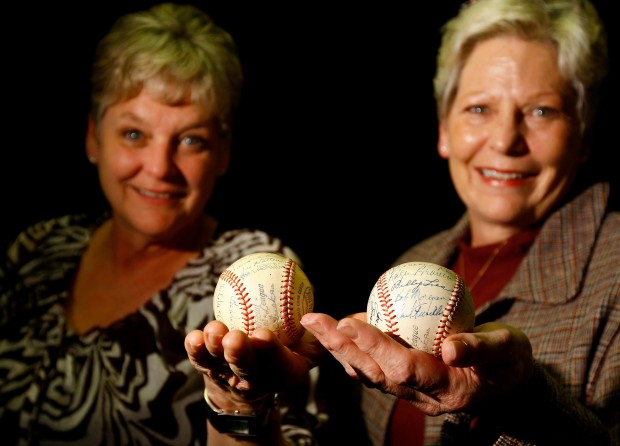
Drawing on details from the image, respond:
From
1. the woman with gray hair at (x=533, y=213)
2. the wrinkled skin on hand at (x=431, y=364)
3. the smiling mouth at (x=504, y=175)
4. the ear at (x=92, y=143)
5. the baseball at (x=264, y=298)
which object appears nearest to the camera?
the wrinkled skin on hand at (x=431, y=364)

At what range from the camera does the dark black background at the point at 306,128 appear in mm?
2932

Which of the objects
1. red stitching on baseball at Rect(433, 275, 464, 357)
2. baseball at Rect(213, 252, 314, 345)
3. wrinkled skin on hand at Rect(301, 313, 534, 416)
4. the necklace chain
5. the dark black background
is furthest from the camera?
the dark black background

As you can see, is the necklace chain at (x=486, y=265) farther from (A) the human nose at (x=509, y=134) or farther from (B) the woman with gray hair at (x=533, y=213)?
(A) the human nose at (x=509, y=134)

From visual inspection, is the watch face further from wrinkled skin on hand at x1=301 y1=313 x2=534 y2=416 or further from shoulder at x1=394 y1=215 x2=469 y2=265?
shoulder at x1=394 y1=215 x2=469 y2=265

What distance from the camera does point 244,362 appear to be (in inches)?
49.5

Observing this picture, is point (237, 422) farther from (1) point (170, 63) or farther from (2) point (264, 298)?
(1) point (170, 63)

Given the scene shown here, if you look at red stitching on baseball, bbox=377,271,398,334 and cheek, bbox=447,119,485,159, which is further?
cheek, bbox=447,119,485,159

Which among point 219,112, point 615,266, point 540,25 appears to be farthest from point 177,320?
point 540,25

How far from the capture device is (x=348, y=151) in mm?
3121

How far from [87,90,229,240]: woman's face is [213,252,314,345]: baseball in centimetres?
64

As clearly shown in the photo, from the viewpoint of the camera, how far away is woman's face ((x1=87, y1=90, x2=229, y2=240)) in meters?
2.06

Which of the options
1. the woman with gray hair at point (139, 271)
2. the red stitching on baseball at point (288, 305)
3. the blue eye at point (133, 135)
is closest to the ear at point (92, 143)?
the woman with gray hair at point (139, 271)

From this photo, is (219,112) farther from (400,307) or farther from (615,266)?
(615,266)

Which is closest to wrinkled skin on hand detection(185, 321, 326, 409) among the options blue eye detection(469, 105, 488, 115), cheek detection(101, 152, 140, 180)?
cheek detection(101, 152, 140, 180)
